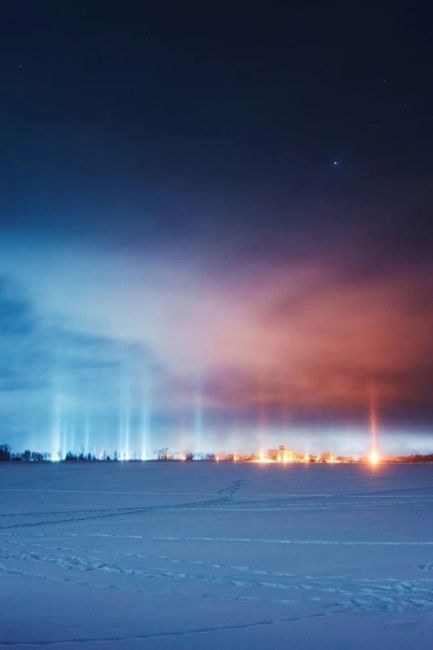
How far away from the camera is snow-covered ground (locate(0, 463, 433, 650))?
16.5 feet

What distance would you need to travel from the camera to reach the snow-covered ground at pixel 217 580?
16.5 ft

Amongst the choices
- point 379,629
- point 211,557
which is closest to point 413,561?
point 211,557

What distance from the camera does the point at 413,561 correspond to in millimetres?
7645

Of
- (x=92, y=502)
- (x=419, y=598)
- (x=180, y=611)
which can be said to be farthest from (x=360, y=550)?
(x=92, y=502)

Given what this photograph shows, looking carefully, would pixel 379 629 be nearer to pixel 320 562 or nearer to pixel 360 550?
pixel 320 562

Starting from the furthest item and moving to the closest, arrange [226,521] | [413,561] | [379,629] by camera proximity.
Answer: [226,521]
[413,561]
[379,629]

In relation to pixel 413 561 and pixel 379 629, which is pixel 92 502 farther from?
pixel 379 629

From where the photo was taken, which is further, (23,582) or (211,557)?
(211,557)

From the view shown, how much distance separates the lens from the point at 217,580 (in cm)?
681

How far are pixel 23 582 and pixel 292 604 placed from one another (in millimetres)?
2615

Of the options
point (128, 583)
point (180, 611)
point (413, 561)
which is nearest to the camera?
point (180, 611)

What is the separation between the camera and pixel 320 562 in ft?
25.2

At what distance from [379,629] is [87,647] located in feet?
6.65

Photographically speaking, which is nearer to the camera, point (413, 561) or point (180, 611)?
point (180, 611)
